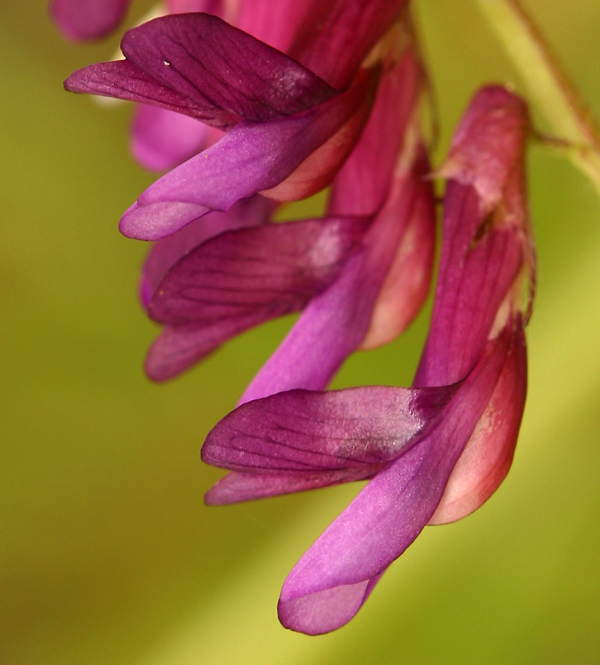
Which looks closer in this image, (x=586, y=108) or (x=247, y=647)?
(x=586, y=108)

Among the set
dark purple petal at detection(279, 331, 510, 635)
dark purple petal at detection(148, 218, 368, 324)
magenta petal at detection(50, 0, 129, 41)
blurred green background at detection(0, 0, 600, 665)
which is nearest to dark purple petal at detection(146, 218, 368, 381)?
dark purple petal at detection(148, 218, 368, 324)

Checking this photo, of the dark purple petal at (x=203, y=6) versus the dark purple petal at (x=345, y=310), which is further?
the dark purple petal at (x=203, y=6)

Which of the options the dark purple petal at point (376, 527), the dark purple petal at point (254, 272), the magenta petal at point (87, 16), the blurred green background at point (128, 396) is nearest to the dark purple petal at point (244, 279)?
the dark purple petal at point (254, 272)

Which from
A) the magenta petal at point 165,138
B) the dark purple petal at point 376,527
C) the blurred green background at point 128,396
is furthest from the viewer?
the blurred green background at point 128,396

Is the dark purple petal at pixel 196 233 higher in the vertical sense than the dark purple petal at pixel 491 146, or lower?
lower

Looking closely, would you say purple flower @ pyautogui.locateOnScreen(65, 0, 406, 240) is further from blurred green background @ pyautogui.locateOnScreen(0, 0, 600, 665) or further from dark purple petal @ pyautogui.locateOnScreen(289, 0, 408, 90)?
blurred green background @ pyautogui.locateOnScreen(0, 0, 600, 665)

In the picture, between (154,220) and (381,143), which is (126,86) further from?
(381,143)

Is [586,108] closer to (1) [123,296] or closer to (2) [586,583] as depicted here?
(2) [586,583]

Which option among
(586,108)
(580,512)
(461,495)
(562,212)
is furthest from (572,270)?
(461,495)

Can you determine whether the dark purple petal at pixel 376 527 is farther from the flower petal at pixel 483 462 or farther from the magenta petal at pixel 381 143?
the magenta petal at pixel 381 143
